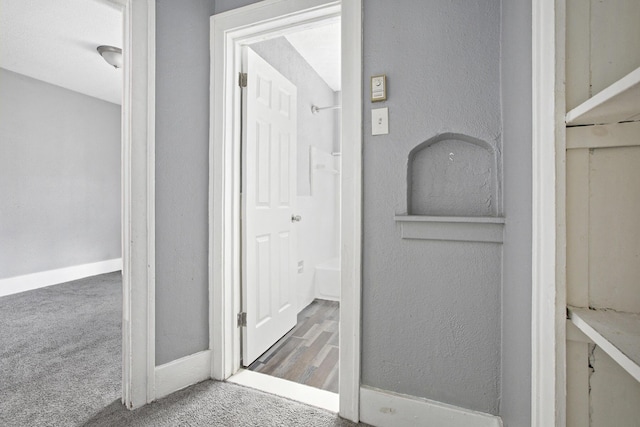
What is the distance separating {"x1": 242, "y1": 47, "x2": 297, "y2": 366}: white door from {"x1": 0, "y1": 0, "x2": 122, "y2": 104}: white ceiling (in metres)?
1.11

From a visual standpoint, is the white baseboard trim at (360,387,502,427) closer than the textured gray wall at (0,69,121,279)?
Yes

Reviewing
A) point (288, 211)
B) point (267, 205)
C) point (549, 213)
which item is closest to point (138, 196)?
point (267, 205)

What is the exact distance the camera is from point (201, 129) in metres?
1.71

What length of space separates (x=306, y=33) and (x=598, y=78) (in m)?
2.43

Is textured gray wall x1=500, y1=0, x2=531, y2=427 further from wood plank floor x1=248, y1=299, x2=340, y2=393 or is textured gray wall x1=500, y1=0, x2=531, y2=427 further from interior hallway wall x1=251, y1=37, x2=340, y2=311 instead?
interior hallway wall x1=251, y1=37, x2=340, y2=311

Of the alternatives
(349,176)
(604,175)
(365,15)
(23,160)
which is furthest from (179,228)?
(23,160)

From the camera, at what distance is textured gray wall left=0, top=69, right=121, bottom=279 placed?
11.1 ft

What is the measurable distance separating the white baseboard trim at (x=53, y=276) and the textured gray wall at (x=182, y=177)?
3128 mm

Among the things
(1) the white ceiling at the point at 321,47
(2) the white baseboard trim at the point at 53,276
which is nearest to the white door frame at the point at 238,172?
(1) the white ceiling at the point at 321,47

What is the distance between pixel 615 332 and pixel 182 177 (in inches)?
67.5

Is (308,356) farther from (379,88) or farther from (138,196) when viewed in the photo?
(379,88)

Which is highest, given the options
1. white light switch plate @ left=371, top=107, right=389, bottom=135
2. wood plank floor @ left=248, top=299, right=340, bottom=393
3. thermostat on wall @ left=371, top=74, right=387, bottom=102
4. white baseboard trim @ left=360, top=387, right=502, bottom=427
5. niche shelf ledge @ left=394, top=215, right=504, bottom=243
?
thermostat on wall @ left=371, top=74, right=387, bottom=102

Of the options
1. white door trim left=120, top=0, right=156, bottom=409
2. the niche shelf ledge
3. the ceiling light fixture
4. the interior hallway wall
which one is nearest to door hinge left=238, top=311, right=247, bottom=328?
white door trim left=120, top=0, right=156, bottom=409

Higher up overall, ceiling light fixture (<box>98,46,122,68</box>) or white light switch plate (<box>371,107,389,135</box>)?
ceiling light fixture (<box>98,46,122,68</box>)
